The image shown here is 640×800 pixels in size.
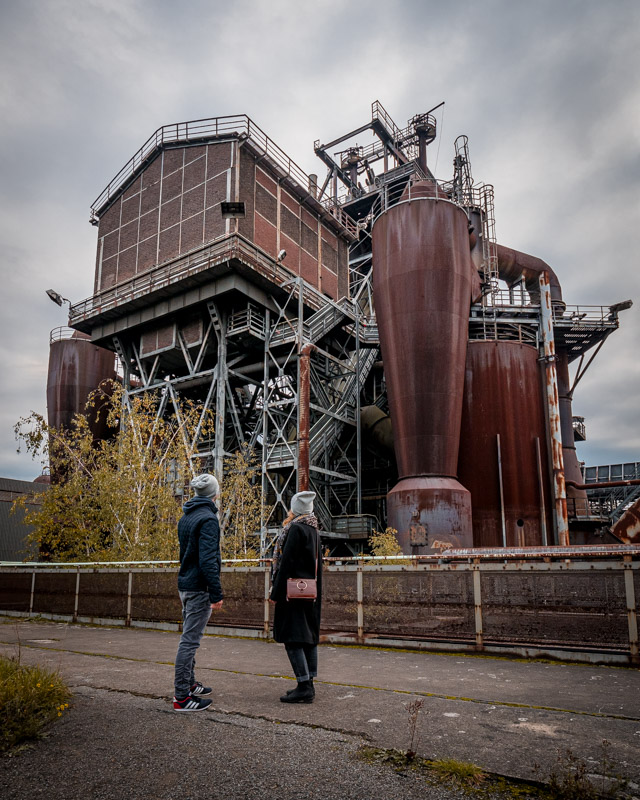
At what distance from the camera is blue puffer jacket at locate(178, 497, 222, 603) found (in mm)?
5164

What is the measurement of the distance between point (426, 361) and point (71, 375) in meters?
26.1

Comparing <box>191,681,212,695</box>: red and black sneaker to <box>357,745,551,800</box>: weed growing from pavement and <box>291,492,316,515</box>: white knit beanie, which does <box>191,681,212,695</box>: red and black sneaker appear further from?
<box>357,745,551,800</box>: weed growing from pavement

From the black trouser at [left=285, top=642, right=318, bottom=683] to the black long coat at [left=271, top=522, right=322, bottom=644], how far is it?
0.06 m

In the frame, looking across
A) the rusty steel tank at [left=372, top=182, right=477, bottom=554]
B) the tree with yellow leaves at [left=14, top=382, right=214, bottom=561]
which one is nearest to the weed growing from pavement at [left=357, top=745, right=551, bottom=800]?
the tree with yellow leaves at [left=14, top=382, right=214, bottom=561]

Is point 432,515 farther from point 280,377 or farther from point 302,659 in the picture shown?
point 302,659

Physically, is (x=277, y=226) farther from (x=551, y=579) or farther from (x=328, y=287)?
(x=551, y=579)

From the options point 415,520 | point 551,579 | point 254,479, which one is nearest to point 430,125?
point 254,479

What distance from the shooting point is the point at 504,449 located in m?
26.0

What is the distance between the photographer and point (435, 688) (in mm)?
5867

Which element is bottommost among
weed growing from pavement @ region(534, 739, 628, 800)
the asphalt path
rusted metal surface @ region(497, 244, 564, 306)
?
the asphalt path

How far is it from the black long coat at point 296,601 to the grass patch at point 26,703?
1.75 m

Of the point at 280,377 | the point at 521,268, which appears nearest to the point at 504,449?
the point at 280,377

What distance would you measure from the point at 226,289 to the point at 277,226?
532 cm

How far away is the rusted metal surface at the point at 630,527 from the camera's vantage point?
76.0ft
